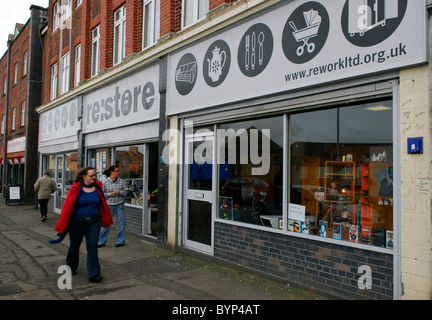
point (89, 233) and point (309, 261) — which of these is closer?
point (309, 261)

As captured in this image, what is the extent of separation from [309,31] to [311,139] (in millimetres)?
1583

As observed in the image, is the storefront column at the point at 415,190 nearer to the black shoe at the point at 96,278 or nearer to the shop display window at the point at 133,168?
the black shoe at the point at 96,278

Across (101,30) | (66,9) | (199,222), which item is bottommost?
(199,222)

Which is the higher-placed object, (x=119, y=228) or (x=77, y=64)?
(x=77, y=64)

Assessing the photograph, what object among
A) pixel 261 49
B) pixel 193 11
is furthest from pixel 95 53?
pixel 261 49

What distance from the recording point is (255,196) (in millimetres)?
6344

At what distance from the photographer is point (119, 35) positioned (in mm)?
11516

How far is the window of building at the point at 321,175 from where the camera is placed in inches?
179

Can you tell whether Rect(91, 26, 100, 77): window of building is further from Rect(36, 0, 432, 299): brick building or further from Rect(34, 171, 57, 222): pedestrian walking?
Rect(34, 171, 57, 222): pedestrian walking

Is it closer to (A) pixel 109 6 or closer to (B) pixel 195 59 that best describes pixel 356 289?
(B) pixel 195 59

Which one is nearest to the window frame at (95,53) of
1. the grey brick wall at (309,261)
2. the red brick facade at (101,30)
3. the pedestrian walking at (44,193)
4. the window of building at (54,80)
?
the red brick facade at (101,30)

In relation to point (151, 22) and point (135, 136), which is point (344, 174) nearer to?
point (135, 136)

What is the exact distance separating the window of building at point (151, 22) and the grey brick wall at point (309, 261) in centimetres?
589

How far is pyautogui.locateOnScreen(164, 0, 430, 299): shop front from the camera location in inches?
163
